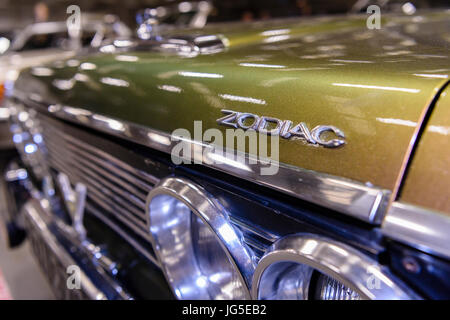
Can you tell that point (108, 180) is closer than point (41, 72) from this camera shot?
Yes

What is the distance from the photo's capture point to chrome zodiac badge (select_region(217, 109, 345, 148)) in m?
0.63

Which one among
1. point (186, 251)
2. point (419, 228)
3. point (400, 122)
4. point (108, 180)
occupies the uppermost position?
point (400, 122)

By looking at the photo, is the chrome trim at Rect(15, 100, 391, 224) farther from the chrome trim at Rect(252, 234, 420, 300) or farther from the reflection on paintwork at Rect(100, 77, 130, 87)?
the reflection on paintwork at Rect(100, 77, 130, 87)

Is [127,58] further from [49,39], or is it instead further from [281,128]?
[49,39]

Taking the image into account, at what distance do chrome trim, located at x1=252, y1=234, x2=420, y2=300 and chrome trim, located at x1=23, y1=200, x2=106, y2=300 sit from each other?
63 centimetres

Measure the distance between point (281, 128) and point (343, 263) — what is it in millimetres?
236

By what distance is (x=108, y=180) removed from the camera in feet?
3.98

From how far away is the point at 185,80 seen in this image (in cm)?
92

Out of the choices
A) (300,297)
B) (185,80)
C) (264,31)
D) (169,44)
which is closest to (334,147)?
(300,297)

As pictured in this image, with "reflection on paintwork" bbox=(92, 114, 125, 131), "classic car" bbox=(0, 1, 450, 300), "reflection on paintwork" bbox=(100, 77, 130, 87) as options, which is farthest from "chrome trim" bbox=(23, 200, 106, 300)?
"reflection on paintwork" bbox=(100, 77, 130, 87)

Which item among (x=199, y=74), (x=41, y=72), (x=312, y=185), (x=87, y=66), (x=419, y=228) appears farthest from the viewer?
(x=41, y=72)

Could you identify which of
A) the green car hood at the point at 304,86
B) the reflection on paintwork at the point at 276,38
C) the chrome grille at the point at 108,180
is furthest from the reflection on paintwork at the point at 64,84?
the reflection on paintwork at the point at 276,38

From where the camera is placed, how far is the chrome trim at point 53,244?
110cm

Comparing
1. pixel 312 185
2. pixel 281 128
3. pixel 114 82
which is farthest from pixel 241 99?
pixel 114 82
